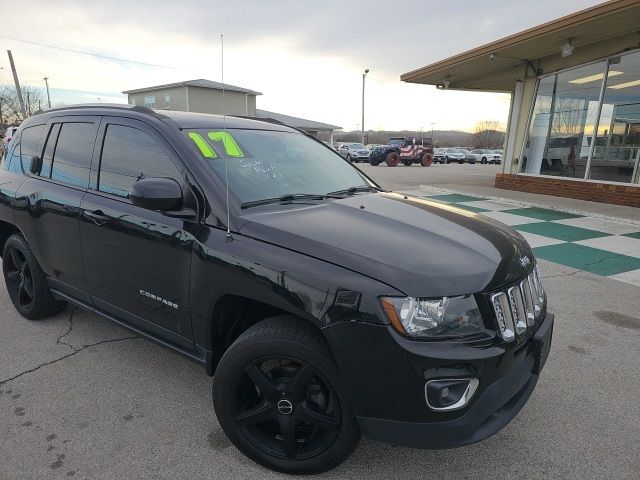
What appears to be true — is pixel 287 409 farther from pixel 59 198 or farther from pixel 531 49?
pixel 531 49

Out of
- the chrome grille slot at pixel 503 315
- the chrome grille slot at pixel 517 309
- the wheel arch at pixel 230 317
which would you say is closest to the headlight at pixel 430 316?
the chrome grille slot at pixel 503 315

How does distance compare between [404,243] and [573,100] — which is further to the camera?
[573,100]

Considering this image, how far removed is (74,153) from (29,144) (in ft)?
2.80

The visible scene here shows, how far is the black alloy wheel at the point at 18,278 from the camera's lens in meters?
3.91

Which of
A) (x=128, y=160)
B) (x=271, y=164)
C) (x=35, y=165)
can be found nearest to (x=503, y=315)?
(x=271, y=164)

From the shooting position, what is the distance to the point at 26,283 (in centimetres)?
395

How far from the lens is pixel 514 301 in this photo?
212cm

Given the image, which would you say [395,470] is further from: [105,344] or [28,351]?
[28,351]

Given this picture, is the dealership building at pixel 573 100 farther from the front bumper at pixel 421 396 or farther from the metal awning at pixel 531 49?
the front bumper at pixel 421 396

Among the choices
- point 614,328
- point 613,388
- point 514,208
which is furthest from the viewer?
point 514,208

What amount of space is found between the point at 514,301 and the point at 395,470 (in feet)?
3.38

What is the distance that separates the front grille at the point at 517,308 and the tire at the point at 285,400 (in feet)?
2.51

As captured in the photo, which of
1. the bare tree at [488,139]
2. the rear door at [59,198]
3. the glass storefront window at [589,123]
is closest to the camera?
the rear door at [59,198]

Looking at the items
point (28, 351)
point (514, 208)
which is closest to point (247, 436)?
point (28, 351)
